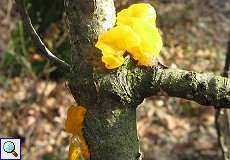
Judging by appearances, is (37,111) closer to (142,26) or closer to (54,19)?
(54,19)

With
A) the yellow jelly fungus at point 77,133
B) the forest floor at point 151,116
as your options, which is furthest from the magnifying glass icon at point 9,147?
the forest floor at point 151,116

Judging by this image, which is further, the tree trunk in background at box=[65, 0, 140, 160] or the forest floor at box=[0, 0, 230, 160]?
the forest floor at box=[0, 0, 230, 160]

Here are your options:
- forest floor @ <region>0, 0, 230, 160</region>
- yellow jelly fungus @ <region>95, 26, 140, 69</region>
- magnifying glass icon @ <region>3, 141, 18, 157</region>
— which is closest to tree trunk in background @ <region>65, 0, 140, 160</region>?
yellow jelly fungus @ <region>95, 26, 140, 69</region>

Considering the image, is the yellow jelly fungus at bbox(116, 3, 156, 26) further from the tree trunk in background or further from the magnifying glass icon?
the magnifying glass icon

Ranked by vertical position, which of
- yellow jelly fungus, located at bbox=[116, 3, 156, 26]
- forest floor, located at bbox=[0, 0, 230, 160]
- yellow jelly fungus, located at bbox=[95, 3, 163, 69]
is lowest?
forest floor, located at bbox=[0, 0, 230, 160]

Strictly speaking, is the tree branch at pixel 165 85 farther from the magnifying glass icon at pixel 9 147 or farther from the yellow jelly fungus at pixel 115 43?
the magnifying glass icon at pixel 9 147
